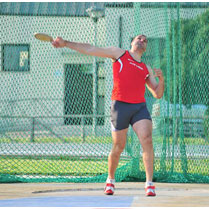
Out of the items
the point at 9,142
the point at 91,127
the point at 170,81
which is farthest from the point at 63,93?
the point at 170,81

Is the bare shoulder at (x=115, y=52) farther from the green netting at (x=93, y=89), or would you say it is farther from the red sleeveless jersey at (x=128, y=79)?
the green netting at (x=93, y=89)

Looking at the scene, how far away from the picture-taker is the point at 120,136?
6.78 metres

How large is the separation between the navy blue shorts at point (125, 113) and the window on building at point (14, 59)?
11.9 feet

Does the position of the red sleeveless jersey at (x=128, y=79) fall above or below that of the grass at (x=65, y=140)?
above

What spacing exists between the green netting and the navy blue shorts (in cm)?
193

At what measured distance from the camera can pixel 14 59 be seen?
33.9ft

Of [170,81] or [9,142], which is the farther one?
[9,142]

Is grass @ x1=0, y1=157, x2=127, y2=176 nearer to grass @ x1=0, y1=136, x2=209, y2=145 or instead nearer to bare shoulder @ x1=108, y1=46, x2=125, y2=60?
grass @ x1=0, y1=136, x2=209, y2=145

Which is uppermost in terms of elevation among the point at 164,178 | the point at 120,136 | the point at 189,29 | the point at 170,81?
the point at 189,29

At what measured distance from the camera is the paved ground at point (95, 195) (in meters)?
5.99

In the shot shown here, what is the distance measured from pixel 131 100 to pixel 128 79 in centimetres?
26

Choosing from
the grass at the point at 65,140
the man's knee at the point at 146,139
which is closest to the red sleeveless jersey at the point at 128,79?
the man's knee at the point at 146,139

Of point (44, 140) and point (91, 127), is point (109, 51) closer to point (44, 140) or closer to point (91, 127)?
point (91, 127)

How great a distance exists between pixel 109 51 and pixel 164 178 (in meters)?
2.78
